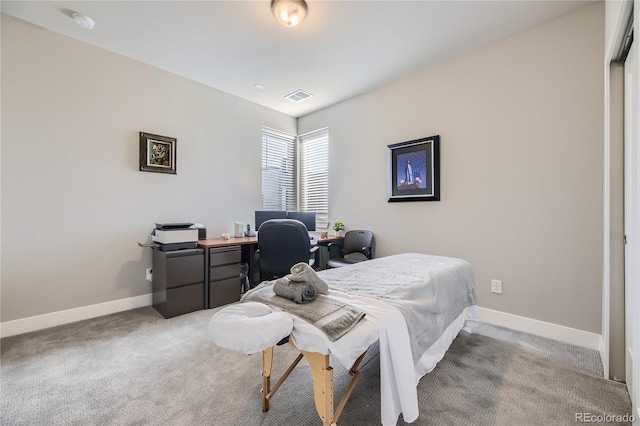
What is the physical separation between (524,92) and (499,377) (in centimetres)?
234

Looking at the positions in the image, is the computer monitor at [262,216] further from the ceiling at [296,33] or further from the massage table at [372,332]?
the massage table at [372,332]

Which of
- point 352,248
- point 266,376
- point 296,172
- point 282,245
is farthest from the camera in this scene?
point 296,172

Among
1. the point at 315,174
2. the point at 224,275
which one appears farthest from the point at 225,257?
the point at 315,174

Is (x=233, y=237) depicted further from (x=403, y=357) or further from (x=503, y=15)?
(x=503, y=15)

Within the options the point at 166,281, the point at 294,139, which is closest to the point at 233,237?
the point at 166,281

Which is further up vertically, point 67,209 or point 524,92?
point 524,92

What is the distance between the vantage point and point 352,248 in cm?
354

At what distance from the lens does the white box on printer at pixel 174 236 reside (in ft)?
8.92

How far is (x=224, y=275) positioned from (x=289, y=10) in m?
2.64

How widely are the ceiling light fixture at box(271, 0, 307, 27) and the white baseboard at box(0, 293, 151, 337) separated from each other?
124 inches

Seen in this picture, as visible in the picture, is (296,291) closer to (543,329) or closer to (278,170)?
(543,329)

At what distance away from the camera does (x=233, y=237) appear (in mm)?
3635

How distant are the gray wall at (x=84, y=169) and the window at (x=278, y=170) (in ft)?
2.80

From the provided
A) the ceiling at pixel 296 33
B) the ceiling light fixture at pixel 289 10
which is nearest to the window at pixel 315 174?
the ceiling at pixel 296 33
